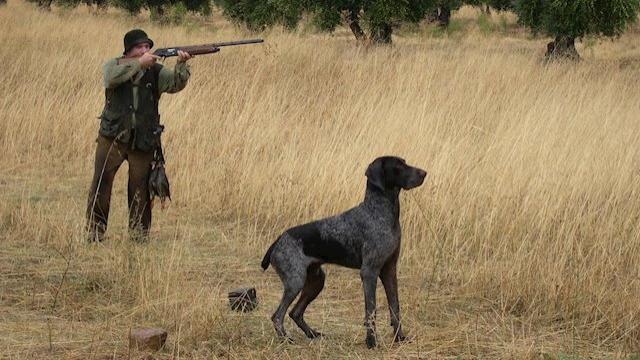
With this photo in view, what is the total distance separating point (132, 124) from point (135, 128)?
0.04 m

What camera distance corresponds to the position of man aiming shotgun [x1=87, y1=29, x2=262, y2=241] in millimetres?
7590

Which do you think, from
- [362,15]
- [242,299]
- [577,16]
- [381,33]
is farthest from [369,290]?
[381,33]

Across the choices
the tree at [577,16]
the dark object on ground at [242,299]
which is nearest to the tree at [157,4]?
the tree at [577,16]

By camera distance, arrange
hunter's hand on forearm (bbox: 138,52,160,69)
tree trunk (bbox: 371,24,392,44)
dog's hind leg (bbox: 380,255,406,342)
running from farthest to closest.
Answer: tree trunk (bbox: 371,24,392,44) → hunter's hand on forearm (bbox: 138,52,160,69) → dog's hind leg (bbox: 380,255,406,342)

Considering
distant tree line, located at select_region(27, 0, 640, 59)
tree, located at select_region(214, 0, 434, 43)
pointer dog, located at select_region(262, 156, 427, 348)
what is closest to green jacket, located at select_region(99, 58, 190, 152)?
pointer dog, located at select_region(262, 156, 427, 348)

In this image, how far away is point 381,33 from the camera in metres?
23.9

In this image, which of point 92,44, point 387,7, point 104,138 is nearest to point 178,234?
point 104,138

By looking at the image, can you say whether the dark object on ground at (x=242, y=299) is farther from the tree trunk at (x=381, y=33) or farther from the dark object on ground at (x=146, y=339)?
the tree trunk at (x=381, y=33)

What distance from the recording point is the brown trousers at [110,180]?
25.4 feet

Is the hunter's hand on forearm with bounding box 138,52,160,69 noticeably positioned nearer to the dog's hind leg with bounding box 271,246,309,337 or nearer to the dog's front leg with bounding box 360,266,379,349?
the dog's hind leg with bounding box 271,246,309,337

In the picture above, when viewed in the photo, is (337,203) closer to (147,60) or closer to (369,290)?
(147,60)

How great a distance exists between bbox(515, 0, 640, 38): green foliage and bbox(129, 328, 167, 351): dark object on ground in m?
17.0

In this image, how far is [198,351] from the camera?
5258mm

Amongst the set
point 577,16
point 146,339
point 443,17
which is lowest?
point 443,17
